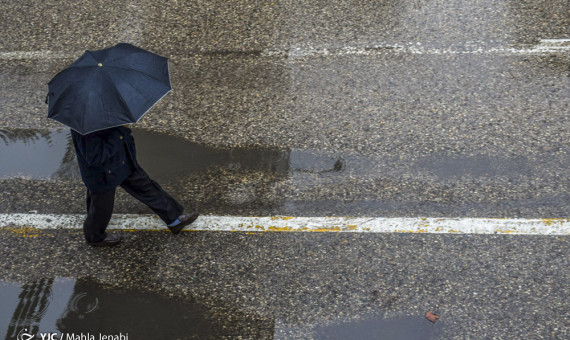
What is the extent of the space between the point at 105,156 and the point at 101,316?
44.2 inches

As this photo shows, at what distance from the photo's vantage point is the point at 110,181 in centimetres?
473

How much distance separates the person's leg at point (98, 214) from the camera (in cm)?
485

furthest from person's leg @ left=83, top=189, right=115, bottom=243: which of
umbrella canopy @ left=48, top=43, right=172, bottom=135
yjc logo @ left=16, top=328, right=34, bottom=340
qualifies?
yjc logo @ left=16, top=328, right=34, bottom=340

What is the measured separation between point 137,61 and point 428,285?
8.53 feet

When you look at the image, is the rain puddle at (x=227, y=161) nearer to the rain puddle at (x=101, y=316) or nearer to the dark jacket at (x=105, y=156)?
the dark jacket at (x=105, y=156)

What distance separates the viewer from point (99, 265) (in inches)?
196

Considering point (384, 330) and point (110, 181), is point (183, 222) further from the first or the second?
point (384, 330)

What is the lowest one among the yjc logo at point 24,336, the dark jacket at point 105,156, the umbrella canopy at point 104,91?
the yjc logo at point 24,336

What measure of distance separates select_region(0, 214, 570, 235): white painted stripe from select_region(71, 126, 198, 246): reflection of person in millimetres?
233

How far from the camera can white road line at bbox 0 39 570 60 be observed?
6.96m

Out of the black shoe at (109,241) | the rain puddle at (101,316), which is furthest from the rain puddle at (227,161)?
the rain puddle at (101,316)

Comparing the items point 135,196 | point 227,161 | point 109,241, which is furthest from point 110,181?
point 227,161


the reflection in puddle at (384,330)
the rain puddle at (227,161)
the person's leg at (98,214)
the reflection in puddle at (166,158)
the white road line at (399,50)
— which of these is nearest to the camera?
the reflection in puddle at (384,330)

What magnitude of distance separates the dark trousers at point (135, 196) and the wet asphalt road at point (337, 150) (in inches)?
8.3
